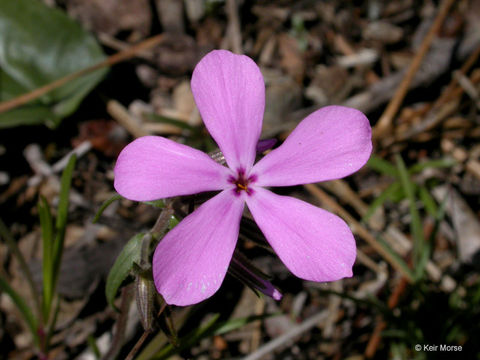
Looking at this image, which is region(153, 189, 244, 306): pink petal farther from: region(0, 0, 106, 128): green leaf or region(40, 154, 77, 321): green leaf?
region(0, 0, 106, 128): green leaf

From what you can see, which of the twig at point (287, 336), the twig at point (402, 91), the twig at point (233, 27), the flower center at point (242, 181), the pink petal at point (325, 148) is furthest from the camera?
the twig at point (233, 27)

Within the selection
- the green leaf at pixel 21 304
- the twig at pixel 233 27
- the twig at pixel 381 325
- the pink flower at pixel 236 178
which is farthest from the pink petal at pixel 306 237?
the twig at pixel 233 27

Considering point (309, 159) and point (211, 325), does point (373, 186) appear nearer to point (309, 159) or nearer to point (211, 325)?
point (211, 325)

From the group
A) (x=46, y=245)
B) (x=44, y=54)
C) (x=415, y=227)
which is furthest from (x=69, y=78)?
(x=415, y=227)

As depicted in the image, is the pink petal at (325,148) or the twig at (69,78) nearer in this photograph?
the pink petal at (325,148)

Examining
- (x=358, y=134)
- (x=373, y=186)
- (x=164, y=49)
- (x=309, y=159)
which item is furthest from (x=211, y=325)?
(x=164, y=49)

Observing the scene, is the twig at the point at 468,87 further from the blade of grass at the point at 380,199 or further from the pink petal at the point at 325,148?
the pink petal at the point at 325,148
